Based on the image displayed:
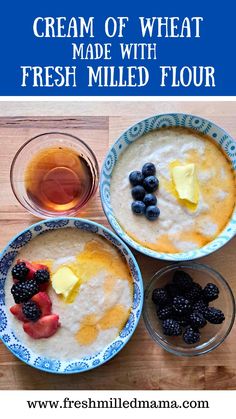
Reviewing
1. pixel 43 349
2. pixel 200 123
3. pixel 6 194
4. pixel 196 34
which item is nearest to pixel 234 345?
pixel 43 349

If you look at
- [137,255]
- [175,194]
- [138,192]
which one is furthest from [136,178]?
[137,255]

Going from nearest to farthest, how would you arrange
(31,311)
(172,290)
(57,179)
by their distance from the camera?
(31,311)
(172,290)
(57,179)

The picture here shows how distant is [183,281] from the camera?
1785 millimetres

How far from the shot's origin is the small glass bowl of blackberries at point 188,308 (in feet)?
5.80

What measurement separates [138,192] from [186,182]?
0.17 m

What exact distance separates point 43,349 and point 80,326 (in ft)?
0.51

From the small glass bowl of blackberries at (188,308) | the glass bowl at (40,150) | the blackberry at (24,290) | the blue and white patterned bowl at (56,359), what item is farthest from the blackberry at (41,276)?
the small glass bowl of blackberries at (188,308)

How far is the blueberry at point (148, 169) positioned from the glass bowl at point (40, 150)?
180 mm

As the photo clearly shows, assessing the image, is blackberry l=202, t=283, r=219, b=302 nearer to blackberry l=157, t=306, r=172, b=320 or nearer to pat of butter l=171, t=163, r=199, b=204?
blackberry l=157, t=306, r=172, b=320

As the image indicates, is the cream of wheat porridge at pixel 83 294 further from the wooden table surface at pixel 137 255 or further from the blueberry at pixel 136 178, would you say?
the blueberry at pixel 136 178

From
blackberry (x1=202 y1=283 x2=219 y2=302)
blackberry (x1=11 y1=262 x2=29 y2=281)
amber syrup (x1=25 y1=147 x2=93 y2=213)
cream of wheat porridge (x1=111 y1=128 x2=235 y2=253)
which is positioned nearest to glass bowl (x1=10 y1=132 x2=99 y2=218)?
amber syrup (x1=25 y1=147 x2=93 y2=213)

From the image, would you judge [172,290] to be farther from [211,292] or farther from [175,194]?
[175,194]

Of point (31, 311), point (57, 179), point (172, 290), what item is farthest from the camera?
point (57, 179)

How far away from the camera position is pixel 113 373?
6.07 feet
